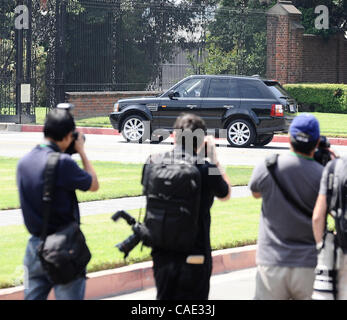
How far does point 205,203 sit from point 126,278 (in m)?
2.87

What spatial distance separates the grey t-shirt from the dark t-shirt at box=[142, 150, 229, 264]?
0.83 ft

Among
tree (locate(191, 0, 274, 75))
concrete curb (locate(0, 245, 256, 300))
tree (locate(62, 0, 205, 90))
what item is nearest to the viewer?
concrete curb (locate(0, 245, 256, 300))

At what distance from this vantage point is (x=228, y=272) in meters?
9.44

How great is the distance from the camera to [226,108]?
2267 centimetres

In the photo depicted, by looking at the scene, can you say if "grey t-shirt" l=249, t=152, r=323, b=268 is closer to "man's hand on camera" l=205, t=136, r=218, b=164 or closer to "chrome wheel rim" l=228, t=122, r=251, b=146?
"man's hand on camera" l=205, t=136, r=218, b=164

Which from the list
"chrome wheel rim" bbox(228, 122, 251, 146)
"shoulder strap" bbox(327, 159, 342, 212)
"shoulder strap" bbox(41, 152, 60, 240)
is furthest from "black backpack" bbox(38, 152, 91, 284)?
"chrome wheel rim" bbox(228, 122, 251, 146)

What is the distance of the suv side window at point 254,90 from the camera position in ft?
74.2

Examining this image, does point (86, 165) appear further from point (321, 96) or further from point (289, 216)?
point (321, 96)

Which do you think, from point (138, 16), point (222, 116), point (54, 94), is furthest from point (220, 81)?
point (138, 16)

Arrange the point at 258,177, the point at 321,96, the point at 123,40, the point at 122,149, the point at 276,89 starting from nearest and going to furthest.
→ the point at 258,177, the point at 122,149, the point at 276,89, the point at 123,40, the point at 321,96

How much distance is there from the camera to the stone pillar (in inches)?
1497

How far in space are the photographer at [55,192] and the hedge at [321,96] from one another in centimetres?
3142

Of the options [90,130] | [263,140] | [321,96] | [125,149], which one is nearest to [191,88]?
[263,140]

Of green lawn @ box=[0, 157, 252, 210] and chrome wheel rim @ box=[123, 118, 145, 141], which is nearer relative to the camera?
green lawn @ box=[0, 157, 252, 210]
